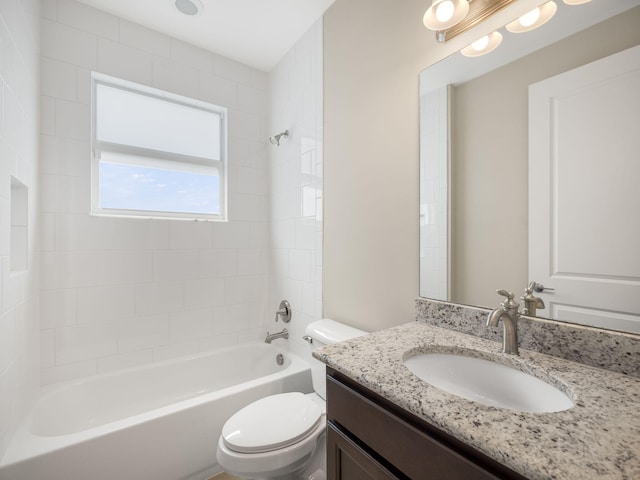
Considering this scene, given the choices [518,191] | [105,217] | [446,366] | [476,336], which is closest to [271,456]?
[446,366]

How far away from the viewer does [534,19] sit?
0.94 metres

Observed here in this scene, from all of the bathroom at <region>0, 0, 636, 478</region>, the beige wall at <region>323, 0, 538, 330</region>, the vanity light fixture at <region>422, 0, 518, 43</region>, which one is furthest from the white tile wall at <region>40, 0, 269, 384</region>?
the vanity light fixture at <region>422, 0, 518, 43</region>

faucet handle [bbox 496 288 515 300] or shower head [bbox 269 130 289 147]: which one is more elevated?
shower head [bbox 269 130 289 147]

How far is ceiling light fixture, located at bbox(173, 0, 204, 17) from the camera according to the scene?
1764mm

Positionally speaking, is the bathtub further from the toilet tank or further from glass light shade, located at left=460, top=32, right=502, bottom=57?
glass light shade, located at left=460, top=32, right=502, bottom=57

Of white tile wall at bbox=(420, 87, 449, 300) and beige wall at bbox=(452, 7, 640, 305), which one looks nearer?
beige wall at bbox=(452, 7, 640, 305)

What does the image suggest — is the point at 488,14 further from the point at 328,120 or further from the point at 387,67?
the point at 328,120

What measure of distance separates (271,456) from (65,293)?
1.56 m

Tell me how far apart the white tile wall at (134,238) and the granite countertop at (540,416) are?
5.26 feet

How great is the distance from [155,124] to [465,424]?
249 cm

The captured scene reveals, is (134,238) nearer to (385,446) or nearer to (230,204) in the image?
(230,204)

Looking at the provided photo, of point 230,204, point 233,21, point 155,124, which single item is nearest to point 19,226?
point 155,124

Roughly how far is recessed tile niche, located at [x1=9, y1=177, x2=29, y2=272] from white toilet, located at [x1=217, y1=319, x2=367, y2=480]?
1.28 meters

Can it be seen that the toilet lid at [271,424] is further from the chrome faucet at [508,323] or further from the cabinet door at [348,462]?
the chrome faucet at [508,323]
